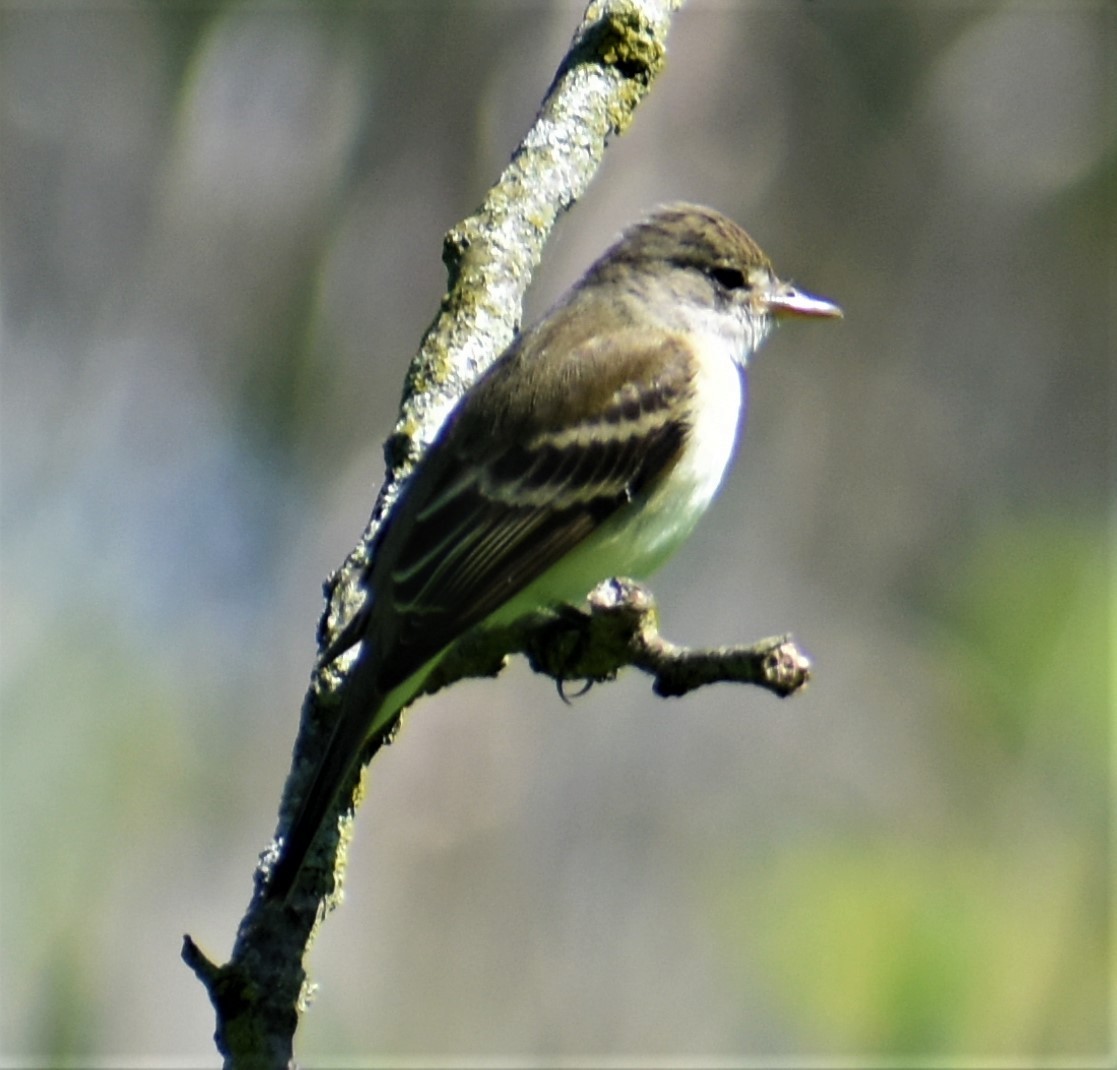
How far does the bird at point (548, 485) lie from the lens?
3309 millimetres

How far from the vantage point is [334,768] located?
2.99 metres

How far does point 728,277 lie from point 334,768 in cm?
193

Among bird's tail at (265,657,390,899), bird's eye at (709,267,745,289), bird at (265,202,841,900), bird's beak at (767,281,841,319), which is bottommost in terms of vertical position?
bird's tail at (265,657,390,899)

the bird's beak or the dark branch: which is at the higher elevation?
the bird's beak

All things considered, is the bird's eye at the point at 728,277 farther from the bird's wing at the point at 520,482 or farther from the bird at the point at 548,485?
the bird's wing at the point at 520,482

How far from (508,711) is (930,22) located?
3189 mm

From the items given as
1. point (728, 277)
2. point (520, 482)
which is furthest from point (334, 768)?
point (728, 277)

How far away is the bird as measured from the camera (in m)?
3.31

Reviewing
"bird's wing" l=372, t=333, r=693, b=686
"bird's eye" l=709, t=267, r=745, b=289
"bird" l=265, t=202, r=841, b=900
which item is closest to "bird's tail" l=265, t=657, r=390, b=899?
"bird" l=265, t=202, r=841, b=900

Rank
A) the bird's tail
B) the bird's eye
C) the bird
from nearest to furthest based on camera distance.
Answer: the bird's tail
the bird
the bird's eye

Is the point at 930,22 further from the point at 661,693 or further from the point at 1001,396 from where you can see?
the point at 661,693

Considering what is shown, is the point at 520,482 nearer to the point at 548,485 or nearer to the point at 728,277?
the point at 548,485

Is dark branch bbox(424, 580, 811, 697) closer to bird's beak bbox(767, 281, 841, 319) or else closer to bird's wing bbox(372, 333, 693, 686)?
bird's wing bbox(372, 333, 693, 686)

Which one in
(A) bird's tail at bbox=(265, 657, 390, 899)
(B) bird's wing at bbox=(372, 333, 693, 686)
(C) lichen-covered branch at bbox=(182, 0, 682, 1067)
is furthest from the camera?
(C) lichen-covered branch at bbox=(182, 0, 682, 1067)
